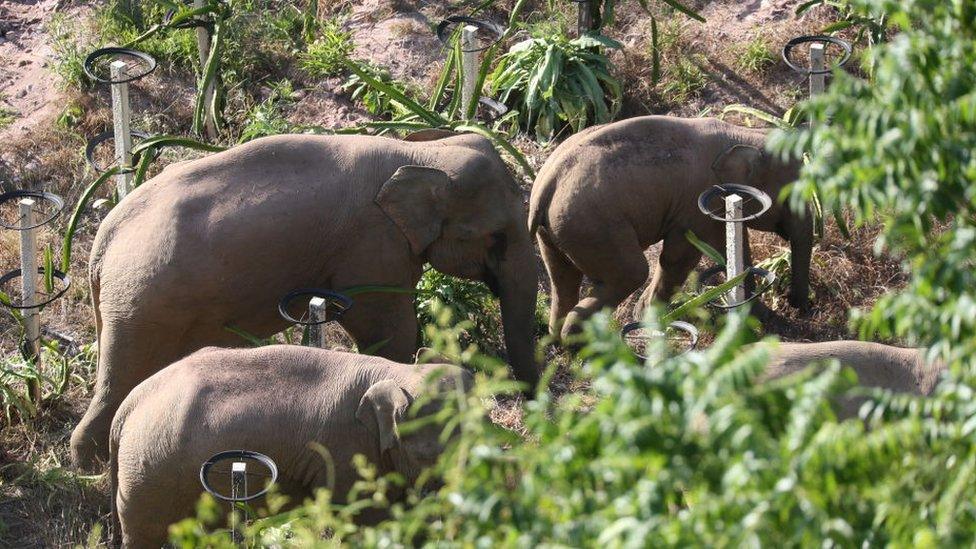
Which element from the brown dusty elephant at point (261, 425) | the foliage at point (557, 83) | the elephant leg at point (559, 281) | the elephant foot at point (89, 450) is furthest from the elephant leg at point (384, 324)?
the foliage at point (557, 83)

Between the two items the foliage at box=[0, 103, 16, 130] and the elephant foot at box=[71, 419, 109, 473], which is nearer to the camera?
the elephant foot at box=[71, 419, 109, 473]

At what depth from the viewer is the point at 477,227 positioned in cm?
949

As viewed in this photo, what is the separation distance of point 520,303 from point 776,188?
74.8 inches

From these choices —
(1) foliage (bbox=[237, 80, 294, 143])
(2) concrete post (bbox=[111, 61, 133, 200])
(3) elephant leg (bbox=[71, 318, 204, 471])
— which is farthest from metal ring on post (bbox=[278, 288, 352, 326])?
(1) foliage (bbox=[237, 80, 294, 143])

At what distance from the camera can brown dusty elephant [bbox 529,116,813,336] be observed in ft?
33.3

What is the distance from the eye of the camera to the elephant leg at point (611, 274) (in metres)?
10.2

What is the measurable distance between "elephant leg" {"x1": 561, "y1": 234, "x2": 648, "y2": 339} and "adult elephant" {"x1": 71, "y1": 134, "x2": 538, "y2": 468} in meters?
0.62

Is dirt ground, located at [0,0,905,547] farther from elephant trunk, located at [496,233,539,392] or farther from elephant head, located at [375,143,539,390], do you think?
elephant head, located at [375,143,539,390]

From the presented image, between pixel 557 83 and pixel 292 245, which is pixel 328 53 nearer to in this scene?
pixel 557 83

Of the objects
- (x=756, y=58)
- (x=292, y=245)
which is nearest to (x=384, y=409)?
(x=292, y=245)

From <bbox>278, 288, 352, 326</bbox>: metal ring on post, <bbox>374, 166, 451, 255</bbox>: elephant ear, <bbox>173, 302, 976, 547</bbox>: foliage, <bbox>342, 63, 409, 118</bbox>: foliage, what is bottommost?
<bbox>342, 63, 409, 118</bbox>: foliage

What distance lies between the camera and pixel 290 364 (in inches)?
305

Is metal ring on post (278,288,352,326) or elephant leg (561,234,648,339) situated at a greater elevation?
metal ring on post (278,288,352,326)

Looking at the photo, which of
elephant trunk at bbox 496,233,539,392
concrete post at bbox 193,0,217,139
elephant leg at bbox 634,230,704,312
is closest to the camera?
elephant trunk at bbox 496,233,539,392
